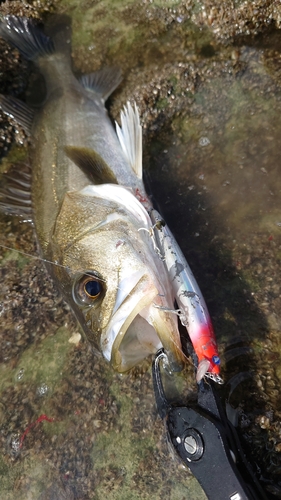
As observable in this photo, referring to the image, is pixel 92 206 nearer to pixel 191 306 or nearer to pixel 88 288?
pixel 88 288

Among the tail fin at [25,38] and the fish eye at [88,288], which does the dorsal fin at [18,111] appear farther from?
the fish eye at [88,288]

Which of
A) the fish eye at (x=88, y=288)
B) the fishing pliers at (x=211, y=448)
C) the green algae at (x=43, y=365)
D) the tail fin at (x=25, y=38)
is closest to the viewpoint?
the fishing pliers at (x=211, y=448)

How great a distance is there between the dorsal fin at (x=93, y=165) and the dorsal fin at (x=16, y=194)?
1.64 ft

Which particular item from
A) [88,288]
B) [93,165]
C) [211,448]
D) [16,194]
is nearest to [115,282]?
[88,288]

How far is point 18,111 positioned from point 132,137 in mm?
1197

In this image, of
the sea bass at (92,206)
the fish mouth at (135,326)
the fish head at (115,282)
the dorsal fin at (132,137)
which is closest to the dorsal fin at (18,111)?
the sea bass at (92,206)

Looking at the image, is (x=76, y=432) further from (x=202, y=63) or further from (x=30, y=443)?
(x=202, y=63)

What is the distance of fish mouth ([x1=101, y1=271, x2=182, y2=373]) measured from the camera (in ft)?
7.19

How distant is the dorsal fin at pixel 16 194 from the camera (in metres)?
3.26

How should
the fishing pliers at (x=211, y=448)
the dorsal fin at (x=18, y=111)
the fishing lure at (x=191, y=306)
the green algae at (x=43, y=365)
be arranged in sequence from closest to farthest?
the fishing pliers at (x=211, y=448) → the fishing lure at (x=191, y=306) → the green algae at (x=43, y=365) → the dorsal fin at (x=18, y=111)

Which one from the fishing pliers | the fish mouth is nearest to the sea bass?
the fish mouth

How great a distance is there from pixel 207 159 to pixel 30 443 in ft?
8.55

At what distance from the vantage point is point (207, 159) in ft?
10.9

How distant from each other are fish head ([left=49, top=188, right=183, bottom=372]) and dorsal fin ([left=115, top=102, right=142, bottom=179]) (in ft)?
1.79
